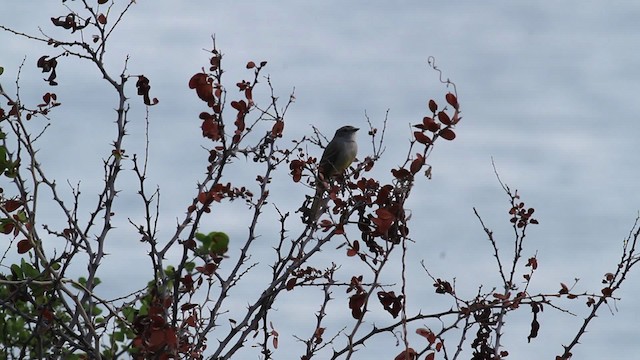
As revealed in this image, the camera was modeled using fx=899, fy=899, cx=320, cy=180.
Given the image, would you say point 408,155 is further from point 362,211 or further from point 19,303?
A: point 19,303

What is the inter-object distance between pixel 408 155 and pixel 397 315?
2.58 feet

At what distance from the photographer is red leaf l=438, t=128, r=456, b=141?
14.1ft

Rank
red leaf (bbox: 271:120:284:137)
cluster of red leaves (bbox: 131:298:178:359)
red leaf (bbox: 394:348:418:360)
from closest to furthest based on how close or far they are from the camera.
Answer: red leaf (bbox: 394:348:418:360)
cluster of red leaves (bbox: 131:298:178:359)
red leaf (bbox: 271:120:284:137)

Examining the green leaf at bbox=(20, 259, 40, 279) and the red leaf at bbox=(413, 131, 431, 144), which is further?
the green leaf at bbox=(20, 259, 40, 279)

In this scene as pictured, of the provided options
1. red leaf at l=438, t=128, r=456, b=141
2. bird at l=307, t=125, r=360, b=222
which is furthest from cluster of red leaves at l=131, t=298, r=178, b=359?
bird at l=307, t=125, r=360, b=222

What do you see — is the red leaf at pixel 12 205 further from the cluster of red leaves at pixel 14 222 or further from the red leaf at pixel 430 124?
the red leaf at pixel 430 124

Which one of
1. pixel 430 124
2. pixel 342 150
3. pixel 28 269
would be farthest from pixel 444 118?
pixel 342 150

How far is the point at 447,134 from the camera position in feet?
14.1

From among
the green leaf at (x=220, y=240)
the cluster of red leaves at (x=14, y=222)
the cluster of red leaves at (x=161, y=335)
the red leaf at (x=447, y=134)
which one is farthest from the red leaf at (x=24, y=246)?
the red leaf at (x=447, y=134)

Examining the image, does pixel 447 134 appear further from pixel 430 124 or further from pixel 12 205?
pixel 12 205

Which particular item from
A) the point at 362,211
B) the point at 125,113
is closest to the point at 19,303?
the point at 125,113

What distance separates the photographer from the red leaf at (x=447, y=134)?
4305 millimetres

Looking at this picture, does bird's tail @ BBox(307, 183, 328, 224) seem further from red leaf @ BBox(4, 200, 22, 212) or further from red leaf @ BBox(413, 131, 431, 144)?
red leaf @ BBox(4, 200, 22, 212)

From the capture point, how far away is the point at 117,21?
19.0ft
